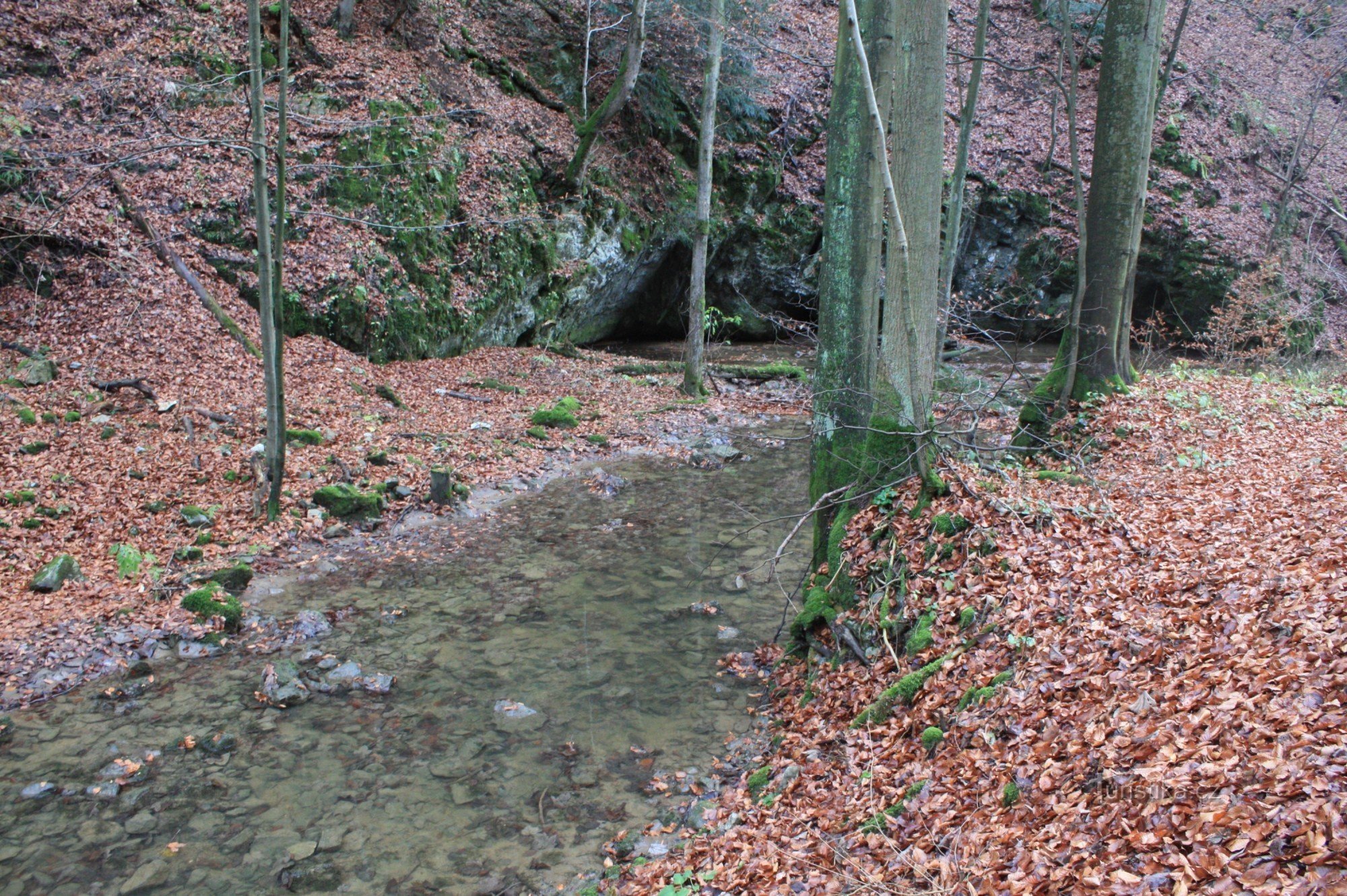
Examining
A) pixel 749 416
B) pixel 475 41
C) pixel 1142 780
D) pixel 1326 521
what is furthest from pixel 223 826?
pixel 475 41

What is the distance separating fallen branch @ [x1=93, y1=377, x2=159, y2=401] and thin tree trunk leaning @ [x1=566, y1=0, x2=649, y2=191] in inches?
437

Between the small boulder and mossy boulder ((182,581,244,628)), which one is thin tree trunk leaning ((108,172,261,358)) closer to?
the small boulder

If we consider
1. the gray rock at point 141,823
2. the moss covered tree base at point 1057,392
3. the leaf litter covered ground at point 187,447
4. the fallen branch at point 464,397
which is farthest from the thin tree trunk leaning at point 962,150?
the gray rock at point 141,823

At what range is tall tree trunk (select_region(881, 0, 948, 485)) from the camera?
5.76m

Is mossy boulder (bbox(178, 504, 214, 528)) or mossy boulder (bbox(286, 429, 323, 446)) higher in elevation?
mossy boulder (bbox(286, 429, 323, 446))

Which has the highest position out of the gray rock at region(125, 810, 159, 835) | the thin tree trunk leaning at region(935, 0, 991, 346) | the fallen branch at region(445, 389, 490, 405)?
the thin tree trunk leaning at region(935, 0, 991, 346)

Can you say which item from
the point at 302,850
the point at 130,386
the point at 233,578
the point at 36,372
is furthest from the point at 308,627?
the point at 36,372

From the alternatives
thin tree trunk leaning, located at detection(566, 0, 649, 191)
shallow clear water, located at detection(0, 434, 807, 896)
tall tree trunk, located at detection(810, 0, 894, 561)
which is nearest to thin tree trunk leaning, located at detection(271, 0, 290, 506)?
shallow clear water, located at detection(0, 434, 807, 896)

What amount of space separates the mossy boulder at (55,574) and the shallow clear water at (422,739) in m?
1.53

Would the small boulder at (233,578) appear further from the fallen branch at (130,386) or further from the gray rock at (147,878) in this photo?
the fallen branch at (130,386)

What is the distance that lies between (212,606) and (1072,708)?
7077 mm

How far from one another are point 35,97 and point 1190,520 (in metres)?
16.8

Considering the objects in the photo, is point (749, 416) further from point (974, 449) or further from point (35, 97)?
point (35, 97)

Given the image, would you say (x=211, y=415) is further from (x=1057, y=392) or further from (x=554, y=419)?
(x=1057, y=392)
